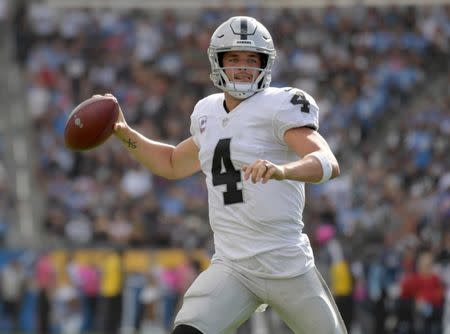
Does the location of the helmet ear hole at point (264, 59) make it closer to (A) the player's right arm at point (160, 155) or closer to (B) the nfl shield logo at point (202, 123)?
(B) the nfl shield logo at point (202, 123)

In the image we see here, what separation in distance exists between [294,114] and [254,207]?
0.41 metres

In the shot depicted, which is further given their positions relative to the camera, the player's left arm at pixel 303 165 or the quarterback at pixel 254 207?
the quarterback at pixel 254 207

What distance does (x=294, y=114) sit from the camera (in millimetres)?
4473

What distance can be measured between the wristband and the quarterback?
0.10 m

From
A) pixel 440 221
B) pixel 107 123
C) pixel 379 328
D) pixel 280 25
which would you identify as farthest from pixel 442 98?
pixel 107 123

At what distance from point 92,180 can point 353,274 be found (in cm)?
426

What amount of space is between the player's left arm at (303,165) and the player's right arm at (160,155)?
686mm

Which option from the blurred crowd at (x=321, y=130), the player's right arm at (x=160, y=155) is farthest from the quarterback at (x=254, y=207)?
the blurred crowd at (x=321, y=130)

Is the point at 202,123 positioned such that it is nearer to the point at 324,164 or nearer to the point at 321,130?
the point at 324,164

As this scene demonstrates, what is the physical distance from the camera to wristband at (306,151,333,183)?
168 inches

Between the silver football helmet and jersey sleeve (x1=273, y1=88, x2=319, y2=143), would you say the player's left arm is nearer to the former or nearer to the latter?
jersey sleeve (x1=273, y1=88, x2=319, y2=143)

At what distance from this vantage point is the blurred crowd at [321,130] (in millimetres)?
11320

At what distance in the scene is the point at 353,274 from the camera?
11.3 metres

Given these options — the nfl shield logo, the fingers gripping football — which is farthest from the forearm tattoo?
the fingers gripping football
